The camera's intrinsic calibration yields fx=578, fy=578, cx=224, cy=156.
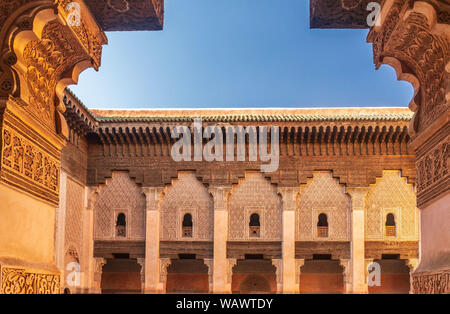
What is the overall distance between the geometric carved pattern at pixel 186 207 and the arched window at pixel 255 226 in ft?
→ 3.08

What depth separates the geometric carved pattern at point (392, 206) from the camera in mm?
13297

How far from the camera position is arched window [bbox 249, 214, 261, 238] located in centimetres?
1354

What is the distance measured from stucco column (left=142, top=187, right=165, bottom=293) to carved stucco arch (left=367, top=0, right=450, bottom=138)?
9.87 meters

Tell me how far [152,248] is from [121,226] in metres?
0.94

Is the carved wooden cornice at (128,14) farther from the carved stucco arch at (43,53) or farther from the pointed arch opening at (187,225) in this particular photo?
the pointed arch opening at (187,225)

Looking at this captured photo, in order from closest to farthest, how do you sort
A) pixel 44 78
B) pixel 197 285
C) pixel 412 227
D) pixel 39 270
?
pixel 39 270, pixel 44 78, pixel 412 227, pixel 197 285

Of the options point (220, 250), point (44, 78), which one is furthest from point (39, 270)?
point (220, 250)

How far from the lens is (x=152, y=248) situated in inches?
526

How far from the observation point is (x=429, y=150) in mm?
3840

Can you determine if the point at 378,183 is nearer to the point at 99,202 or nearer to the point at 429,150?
the point at 99,202

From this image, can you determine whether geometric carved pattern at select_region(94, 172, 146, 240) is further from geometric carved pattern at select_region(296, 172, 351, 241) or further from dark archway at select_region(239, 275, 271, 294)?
geometric carved pattern at select_region(296, 172, 351, 241)

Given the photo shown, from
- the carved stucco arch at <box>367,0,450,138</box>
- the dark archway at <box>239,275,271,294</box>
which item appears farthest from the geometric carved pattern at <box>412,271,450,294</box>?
the dark archway at <box>239,275,271,294</box>

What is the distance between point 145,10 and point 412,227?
1071 cm

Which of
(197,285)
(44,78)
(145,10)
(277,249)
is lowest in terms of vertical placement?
(197,285)
